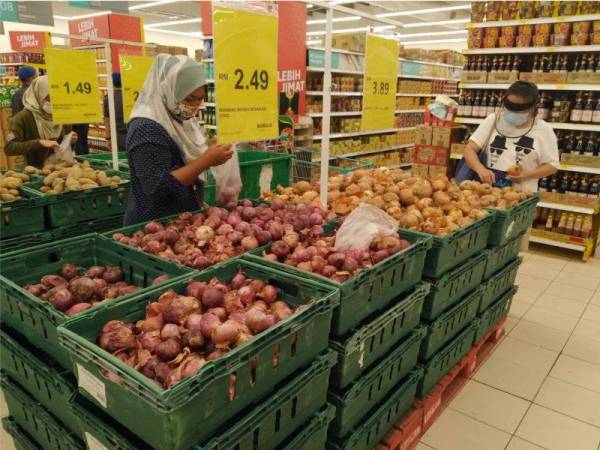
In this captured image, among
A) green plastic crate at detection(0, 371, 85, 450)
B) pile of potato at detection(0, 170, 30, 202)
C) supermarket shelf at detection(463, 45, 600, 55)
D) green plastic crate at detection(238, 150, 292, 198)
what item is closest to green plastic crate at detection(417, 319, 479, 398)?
green plastic crate at detection(0, 371, 85, 450)

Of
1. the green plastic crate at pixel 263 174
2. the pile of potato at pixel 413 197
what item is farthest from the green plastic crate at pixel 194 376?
the green plastic crate at pixel 263 174

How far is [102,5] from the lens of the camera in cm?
860

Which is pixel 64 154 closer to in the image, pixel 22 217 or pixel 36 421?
pixel 22 217

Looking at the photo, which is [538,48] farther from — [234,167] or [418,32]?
[418,32]

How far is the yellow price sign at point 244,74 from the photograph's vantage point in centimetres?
182

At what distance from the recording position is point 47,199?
270 cm

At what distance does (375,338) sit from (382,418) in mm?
465

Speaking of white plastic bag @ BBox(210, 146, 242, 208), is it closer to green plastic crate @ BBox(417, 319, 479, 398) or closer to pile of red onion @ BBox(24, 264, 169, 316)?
pile of red onion @ BBox(24, 264, 169, 316)

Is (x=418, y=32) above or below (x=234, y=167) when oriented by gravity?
above

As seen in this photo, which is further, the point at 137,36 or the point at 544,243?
the point at 137,36

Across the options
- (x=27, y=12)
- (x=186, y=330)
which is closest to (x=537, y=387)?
(x=186, y=330)

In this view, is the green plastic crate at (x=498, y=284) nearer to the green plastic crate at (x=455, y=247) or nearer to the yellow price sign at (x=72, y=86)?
the green plastic crate at (x=455, y=247)

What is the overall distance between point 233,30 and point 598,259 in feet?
17.1

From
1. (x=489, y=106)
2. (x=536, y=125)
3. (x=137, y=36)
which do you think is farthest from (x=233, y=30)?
(x=137, y=36)
